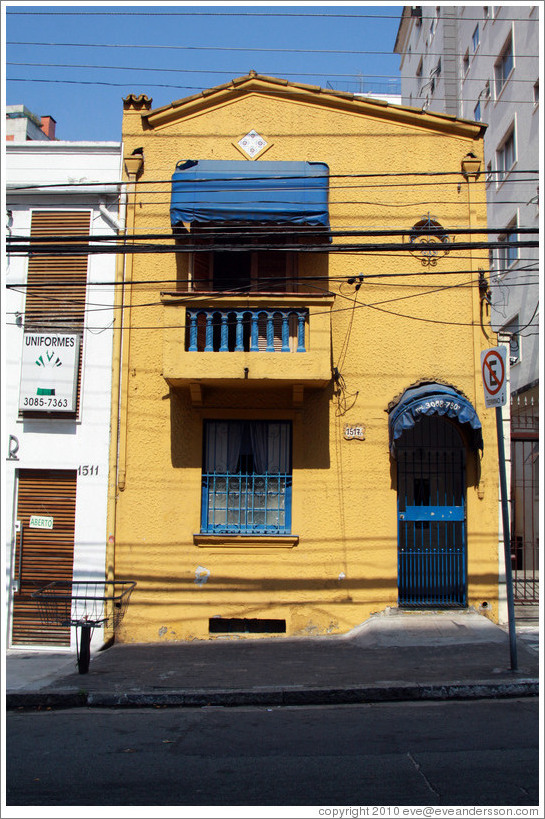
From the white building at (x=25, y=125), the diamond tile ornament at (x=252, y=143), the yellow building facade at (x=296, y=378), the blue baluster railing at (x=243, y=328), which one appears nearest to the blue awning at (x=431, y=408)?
the yellow building facade at (x=296, y=378)

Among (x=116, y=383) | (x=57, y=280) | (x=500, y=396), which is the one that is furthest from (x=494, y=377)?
(x=57, y=280)

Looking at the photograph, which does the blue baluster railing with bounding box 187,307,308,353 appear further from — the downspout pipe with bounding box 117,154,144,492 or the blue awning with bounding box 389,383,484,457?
the blue awning with bounding box 389,383,484,457

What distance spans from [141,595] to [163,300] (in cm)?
440

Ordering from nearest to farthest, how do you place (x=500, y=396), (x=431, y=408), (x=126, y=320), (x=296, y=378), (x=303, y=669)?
(x=500, y=396), (x=303, y=669), (x=431, y=408), (x=296, y=378), (x=126, y=320)

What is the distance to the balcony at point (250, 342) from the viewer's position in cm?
970

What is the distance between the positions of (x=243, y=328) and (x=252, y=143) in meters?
3.12

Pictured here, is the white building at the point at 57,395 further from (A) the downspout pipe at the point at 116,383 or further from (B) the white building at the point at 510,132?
(B) the white building at the point at 510,132

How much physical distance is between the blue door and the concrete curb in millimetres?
2812

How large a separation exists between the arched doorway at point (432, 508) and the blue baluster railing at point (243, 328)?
6.16 feet

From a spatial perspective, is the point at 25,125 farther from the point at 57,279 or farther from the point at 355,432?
the point at 355,432

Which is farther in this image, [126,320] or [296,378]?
[126,320]

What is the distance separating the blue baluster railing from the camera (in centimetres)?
991

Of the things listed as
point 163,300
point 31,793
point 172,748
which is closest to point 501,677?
point 172,748

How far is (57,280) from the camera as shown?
10.7 m
